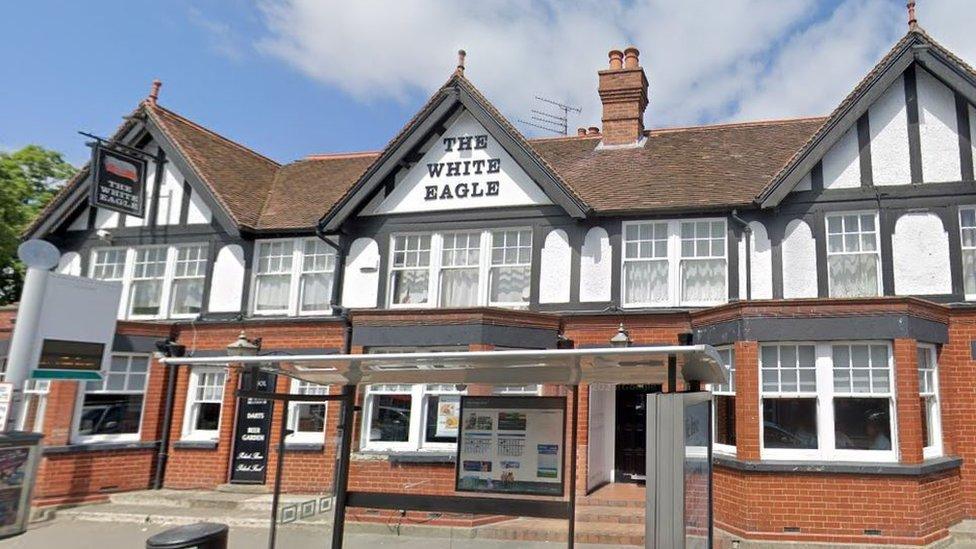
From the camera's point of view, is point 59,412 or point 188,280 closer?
point 59,412

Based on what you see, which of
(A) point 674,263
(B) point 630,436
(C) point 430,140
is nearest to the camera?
(A) point 674,263

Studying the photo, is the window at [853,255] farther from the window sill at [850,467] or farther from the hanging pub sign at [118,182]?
the hanging pub sign at [118,182]

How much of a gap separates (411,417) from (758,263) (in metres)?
6.91

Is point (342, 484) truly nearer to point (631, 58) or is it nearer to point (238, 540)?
point (238, 540)

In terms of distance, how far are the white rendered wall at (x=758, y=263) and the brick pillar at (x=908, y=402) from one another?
2.35 m

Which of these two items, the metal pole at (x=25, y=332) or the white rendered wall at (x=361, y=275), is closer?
the metal pole at (x=25, y=332)

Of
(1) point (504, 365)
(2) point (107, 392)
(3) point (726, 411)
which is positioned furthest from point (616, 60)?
(2) point (107, 392)

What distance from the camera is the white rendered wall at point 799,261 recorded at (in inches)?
462

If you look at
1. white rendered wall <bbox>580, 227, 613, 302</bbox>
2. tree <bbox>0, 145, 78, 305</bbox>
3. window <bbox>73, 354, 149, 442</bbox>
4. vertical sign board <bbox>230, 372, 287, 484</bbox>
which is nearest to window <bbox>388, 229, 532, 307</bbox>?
white rendered wall <bbox>580, 227, 613, 302</bbox>

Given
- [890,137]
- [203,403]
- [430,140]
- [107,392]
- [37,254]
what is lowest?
[203,403]

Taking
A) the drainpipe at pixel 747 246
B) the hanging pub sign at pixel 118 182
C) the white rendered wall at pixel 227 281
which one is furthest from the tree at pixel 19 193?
the drainpipe at pixel 747 246

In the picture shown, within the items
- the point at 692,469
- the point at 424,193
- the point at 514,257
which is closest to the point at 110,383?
the point at 424,193

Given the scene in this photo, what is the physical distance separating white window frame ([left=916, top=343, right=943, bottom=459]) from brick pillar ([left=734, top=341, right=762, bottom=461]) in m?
2.49

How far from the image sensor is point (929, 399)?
10734 millimetres
